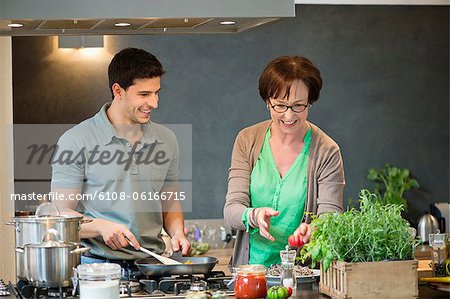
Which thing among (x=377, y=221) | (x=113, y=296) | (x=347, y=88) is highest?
(x=347, y=88)

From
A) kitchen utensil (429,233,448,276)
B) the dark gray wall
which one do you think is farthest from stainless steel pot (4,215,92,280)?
the dark gray wall

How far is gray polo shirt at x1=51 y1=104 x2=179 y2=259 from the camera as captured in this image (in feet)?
12.5

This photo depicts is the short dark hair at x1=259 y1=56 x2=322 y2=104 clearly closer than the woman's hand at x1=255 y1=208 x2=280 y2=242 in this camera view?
No

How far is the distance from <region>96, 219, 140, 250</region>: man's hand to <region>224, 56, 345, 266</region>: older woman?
1.47ft

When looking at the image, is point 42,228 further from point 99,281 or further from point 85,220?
point 99,281

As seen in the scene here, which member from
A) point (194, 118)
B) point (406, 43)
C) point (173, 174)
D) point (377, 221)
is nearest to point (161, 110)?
point (194, 118)

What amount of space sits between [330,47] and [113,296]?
14.5 ft

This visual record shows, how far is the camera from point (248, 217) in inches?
146

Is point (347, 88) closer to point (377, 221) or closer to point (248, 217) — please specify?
point (248, 217)

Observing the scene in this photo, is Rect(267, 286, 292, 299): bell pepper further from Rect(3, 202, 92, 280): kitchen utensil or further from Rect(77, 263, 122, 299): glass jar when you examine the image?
Rect(3, 202, 92, 280): kitchen utensil

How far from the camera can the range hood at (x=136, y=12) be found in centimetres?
332

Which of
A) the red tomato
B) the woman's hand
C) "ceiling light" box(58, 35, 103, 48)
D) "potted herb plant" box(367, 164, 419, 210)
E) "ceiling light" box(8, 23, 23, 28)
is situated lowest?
the red tomato

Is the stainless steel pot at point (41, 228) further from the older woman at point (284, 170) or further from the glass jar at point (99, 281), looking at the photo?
the older woman at point (284, 170)

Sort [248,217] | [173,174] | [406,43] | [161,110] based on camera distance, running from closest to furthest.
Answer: [248,217] < [173,174] < [161,110] < [406,43]
